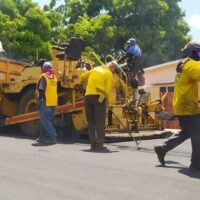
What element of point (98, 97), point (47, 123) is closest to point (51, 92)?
point (47, 123)

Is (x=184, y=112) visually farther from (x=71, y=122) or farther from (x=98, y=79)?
(x=71, y=122)

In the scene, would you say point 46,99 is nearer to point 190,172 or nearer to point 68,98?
point 68,98

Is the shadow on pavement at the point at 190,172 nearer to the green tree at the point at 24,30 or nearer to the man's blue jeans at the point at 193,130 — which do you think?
the man's blue jeans at the point at 193,130

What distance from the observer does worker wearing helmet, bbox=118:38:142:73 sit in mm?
11742

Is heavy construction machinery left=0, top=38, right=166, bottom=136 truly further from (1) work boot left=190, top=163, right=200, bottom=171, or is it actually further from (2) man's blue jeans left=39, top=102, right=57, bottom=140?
(1) work boot left=190, top=163, right=200, bottom=171

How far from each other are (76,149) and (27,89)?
10.7 feet

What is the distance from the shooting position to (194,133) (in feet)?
22.2

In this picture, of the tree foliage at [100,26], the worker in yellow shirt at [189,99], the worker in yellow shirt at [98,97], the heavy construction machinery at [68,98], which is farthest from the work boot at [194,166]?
the tree foliage at [100,26]

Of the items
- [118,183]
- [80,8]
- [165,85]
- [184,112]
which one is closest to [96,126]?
[184,112]

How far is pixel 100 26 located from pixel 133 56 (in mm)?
16278

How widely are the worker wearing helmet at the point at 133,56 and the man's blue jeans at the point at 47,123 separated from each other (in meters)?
2.44

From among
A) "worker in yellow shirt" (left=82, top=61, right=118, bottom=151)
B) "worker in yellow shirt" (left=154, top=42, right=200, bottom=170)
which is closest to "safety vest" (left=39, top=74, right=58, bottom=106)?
"worker in yellow shirt" (left=82, top=61, right=118, bottom=151)

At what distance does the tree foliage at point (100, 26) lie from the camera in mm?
22891

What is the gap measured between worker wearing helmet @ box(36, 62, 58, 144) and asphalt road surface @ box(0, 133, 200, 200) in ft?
3.86
